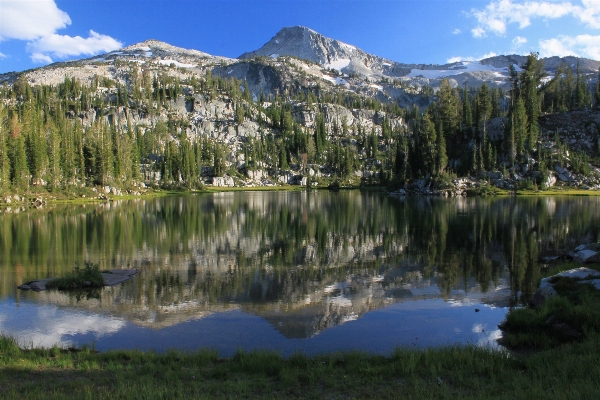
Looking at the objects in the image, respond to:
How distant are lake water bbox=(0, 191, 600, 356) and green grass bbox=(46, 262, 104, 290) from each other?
3.04ft

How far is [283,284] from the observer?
19891mm

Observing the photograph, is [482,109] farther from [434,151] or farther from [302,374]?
[302,374]

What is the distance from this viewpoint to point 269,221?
152 ft

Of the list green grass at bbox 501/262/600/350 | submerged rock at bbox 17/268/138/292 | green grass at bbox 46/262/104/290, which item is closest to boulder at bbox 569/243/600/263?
green grass at bbox 501/262/600/350

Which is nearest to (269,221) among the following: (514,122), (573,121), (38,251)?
(38,251)

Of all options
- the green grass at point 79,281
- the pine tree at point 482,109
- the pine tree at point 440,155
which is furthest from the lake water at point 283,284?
the pine tree at point 482,109

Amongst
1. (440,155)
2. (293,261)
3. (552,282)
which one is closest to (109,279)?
(293,261)

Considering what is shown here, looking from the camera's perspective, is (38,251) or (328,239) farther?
(328,239)

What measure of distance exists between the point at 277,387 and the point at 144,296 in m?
11.7

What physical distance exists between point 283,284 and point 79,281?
10.3 metres

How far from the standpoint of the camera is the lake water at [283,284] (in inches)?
530

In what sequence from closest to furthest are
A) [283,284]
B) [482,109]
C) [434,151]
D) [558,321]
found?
1. [558,321]
2. [283,284]
3. [434,151]
4. [482,109]

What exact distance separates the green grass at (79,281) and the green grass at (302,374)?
8831 millimetres

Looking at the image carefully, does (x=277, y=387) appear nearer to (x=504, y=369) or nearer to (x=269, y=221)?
(x=504, y=369)
